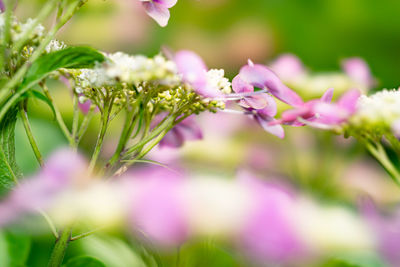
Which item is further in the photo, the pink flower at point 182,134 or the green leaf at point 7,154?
the pink flower at point 182,134

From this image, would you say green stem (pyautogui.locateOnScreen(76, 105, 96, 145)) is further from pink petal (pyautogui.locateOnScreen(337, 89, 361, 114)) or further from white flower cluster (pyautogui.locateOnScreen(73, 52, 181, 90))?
pink petal (pyautogui.locateOnScreen(337, 89, 361, 114))

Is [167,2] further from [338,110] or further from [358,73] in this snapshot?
[358,73]

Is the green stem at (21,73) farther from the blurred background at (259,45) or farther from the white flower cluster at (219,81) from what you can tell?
the blurred background at (259,45)

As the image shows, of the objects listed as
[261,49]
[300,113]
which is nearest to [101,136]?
[300,113]

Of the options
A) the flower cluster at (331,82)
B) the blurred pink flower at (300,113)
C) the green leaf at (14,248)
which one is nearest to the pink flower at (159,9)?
the blurred pink flower at (300,113)

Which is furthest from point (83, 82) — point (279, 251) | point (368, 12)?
point (368, 12)

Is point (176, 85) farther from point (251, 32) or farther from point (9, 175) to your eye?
point (251, 32)
